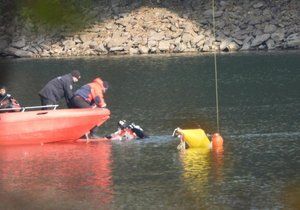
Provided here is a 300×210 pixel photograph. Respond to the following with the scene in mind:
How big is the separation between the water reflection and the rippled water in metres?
0.02

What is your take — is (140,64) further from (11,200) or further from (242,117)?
(11,200)

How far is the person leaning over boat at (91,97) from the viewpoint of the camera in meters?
21.7

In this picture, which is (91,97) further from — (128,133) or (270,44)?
(270,44)

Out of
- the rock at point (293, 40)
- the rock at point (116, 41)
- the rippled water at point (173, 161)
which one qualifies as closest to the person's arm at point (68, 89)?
the rippled water at point (173, 161)

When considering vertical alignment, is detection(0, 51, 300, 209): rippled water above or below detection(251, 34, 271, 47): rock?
below

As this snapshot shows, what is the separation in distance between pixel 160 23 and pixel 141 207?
51.4 metres

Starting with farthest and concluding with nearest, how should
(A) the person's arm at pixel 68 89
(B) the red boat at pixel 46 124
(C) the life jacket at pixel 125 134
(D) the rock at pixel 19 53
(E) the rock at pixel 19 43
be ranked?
(E) the rock at pixel 19 43 → (D) the rock at pixel 19 53 → (A) the person's arm at pixel 68 89 → (C) the life jacket at pixel 125 134 → (B) the red boat at pixel 46 124

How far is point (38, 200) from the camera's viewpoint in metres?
14.4

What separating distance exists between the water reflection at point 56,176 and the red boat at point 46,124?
0.36 metres

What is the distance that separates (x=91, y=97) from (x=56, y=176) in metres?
5.59

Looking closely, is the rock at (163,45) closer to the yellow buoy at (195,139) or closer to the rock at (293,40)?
the rock at (293,40)

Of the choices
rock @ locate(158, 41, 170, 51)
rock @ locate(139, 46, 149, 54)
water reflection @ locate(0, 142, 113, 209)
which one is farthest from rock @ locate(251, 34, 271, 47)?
water reflection @ locate(0, 142, 113, 209)

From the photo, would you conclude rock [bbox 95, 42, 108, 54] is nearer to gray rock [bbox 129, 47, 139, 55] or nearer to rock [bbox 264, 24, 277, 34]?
gray rock [bbox 129, 47, 139, 55]

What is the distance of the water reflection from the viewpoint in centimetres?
1442
